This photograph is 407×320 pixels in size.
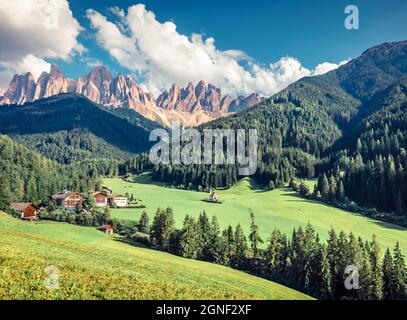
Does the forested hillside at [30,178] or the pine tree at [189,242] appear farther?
the forested hillside at [30,178]

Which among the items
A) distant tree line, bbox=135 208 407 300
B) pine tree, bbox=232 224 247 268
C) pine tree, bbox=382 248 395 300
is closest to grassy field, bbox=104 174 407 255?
pine tree, bbox=232 224 247 268

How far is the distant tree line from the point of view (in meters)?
70.3

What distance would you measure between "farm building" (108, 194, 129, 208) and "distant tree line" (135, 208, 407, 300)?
205 feet

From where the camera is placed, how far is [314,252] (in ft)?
255

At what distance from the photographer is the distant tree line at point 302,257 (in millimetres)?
70312

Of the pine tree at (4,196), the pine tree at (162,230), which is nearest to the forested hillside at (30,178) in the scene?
the pine tree at (4,196)

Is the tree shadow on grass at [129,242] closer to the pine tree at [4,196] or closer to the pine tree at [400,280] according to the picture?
the pine tree at [4,196]

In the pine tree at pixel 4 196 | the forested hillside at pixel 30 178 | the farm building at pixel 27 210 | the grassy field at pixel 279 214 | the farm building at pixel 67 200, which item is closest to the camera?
the pine tree at pixel 4 196

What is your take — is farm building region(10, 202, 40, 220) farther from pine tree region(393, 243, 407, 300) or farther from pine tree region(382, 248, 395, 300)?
pine tree region(393, 243, 407, 300)

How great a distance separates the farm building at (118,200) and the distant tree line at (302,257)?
6257 cm

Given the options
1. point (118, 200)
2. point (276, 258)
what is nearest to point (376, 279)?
point (276, 258)

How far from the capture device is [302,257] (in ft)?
259

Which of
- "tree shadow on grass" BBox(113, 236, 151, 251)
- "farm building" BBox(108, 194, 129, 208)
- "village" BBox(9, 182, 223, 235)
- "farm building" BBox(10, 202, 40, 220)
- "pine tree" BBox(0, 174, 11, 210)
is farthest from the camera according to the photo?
"farm building" BBox(108, 194, 129, 208)
